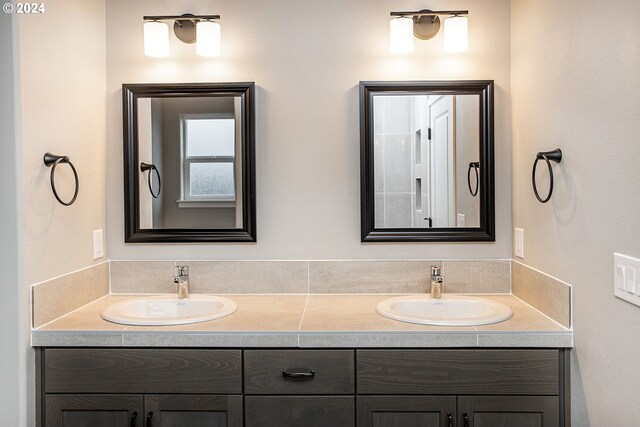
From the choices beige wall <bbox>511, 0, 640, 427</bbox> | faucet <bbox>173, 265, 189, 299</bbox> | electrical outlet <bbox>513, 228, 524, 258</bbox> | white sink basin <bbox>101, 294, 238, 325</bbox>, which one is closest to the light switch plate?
beige wall <bbox>511, 0, 640, 427</bbox>

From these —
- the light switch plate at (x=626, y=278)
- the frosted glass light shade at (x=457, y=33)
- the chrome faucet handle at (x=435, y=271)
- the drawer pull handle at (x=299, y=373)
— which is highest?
the frosted glass light shade at (x=457, y=33)

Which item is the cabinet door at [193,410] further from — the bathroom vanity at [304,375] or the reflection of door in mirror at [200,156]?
the reflection of door in mirror at [200,156]

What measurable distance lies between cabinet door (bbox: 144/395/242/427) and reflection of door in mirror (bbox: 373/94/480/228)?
1038mm

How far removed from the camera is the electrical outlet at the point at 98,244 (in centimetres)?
231

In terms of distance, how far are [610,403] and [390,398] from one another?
2.22 ft

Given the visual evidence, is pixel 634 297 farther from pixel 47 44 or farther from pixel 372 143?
pixel 47 44

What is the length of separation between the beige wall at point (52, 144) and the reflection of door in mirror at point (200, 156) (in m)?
0.28

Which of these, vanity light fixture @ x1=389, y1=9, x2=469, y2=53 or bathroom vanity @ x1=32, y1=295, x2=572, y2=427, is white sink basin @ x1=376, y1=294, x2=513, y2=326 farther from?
vanity light fixture @ x1=389, y1=9, x2=469, y2=53

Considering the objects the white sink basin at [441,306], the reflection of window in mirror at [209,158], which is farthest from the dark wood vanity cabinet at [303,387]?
the reflection of window in mirror at [209,158]

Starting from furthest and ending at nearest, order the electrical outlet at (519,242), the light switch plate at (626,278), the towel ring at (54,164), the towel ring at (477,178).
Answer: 1. the towel ring at (477,178)
2. the electrical outlet at (519,242)
3. the towel ring at (54,164)
4. the light switch plate at (626,278)

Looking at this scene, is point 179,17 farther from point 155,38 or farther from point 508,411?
point 508,411

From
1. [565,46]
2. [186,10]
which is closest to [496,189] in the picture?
[565,46]

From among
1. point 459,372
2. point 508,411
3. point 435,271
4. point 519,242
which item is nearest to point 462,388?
point 459,372

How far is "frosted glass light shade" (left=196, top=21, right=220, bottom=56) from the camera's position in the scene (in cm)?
231
